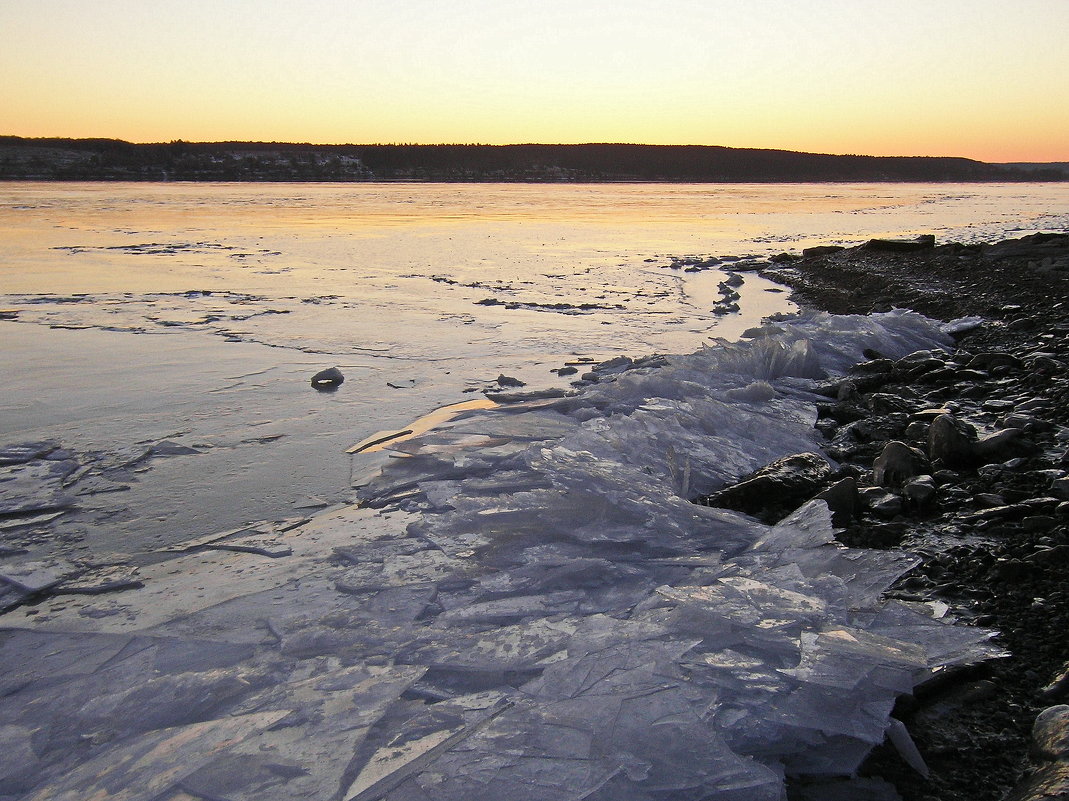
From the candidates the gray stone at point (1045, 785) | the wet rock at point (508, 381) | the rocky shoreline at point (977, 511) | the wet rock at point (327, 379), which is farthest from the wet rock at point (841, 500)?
the wet rock at point (327, 379)

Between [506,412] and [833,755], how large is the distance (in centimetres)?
257

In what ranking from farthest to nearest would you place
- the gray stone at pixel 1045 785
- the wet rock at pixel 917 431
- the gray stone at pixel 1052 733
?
the wet rock at pixel 917 431 → the gray stone at pixel 1052 733 → the gray stone at pixel 1045 785

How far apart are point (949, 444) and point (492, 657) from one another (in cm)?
220

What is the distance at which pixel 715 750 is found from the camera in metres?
1.48

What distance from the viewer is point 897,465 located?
9.68 ft

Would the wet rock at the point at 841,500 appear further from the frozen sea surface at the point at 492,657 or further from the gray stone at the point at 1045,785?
the gray stone at the point at 1045,785

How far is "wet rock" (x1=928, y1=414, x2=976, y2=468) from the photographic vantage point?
3.02m

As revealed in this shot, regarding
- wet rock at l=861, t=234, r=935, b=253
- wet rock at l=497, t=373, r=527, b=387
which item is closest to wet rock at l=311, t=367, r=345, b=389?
wet rock at l=497, t=373, r=527, b=387

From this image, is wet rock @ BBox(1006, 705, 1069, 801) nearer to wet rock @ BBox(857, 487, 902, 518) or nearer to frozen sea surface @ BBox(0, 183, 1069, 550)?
wet rock @ BBox(857, 487, 902, 518)

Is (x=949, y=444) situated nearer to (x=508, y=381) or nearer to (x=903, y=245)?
(x=508, y=381)

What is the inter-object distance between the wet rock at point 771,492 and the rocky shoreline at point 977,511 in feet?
0.04

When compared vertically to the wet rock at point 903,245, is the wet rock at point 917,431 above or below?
below

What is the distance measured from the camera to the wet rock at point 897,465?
2.92 m

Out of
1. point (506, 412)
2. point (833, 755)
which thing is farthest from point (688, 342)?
point (833, 755)
